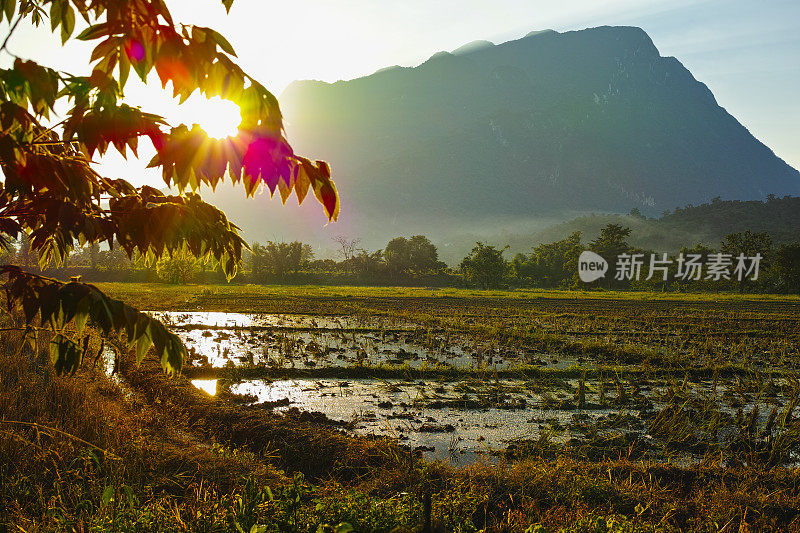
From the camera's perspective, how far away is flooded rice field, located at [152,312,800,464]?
6.72 metres

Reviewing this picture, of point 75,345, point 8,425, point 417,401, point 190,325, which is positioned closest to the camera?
point 75,345

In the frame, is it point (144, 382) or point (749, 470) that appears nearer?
point (749, 470)

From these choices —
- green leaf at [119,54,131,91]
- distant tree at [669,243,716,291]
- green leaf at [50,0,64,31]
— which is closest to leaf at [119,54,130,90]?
green leaf at [119,54,131,91]

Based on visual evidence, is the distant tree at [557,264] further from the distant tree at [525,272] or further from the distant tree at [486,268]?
the distant tree at [486,268]

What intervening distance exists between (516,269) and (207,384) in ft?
225

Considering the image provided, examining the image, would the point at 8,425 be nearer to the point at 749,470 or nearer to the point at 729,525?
the point at 729,525

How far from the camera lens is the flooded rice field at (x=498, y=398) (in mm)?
6723

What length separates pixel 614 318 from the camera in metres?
24.5

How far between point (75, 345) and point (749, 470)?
21.5 ft

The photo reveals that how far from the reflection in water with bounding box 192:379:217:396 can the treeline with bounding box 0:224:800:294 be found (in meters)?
46.4

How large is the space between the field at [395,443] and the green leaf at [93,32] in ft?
4.00

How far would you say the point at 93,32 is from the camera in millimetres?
1568

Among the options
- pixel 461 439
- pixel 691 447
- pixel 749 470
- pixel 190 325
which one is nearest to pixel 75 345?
pixel 461 439

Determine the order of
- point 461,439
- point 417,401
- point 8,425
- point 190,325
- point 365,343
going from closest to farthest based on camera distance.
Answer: point 8,425 < point 461,439 < point 417,401 < point 365,343 < point 190,325
